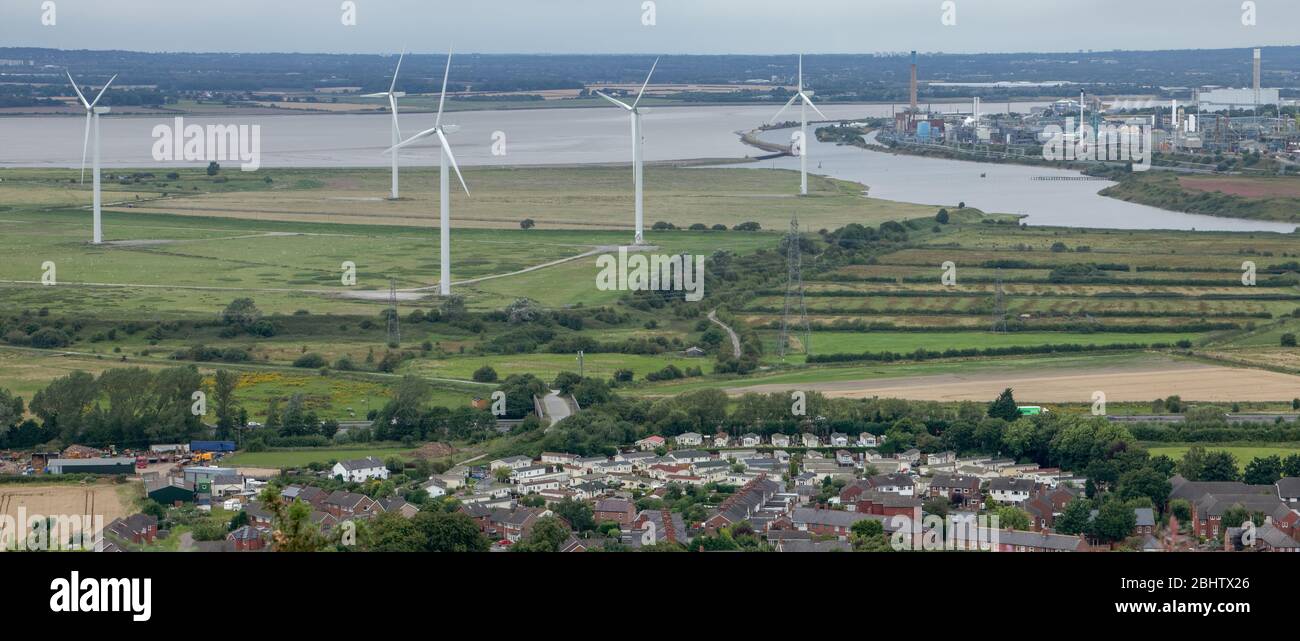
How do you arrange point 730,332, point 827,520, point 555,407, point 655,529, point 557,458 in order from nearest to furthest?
point 655,529 < point 827,520 < point 557,458 < point 555,407 < point 730,332

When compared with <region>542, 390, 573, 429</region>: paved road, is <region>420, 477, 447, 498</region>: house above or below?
below

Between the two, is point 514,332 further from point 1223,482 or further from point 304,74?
point 304,74

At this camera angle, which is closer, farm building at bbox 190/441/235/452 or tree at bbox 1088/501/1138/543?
tree at bbox 1088/501/1138/543

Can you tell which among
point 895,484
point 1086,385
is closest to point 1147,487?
point 895,484

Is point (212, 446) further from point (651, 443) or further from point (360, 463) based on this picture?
point (651, 443)

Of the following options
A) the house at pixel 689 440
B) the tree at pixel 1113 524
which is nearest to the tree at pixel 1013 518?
the tree at pixel 1113 524

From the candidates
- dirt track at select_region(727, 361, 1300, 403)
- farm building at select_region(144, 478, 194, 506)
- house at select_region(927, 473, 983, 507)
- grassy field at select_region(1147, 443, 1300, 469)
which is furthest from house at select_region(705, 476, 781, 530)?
dirt track at select_region(727, 361, 1300, 403)

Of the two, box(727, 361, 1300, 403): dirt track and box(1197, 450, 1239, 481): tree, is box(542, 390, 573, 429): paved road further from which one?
box(1197, 450, 1239, 481): tree
